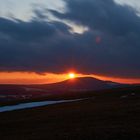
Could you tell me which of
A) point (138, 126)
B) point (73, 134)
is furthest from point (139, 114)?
point (73, 134)

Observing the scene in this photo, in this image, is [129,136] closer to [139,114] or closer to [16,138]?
[16,138]

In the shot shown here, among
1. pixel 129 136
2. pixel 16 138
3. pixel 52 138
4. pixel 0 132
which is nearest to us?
pixel 129 136

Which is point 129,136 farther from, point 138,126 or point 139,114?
point 139,114

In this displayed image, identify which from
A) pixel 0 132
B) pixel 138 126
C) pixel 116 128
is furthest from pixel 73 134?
pixel 0 132

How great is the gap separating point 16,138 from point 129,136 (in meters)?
12.0

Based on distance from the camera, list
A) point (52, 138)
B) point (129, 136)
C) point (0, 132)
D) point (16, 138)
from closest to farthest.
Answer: point (129, 136)
point (52, 138)
point (16, 138)
point (0, 132)

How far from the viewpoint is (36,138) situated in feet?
109

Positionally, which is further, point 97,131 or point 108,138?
point 97,131

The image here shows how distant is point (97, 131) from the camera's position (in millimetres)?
32375

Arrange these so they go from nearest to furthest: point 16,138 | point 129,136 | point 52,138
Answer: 1. point 129,136
2. point 52,138
3. point 16,138

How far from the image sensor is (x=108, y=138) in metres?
28.7

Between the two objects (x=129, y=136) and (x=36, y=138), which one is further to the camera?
(x=36, y=138)

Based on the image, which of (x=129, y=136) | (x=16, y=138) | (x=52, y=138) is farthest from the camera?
(x=16, y=138)

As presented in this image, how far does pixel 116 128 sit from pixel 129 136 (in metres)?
4.49
